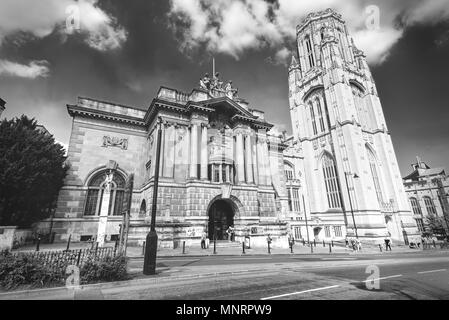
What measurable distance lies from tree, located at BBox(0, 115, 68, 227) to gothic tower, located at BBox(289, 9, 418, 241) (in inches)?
1549

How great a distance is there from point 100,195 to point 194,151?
11.1 metres

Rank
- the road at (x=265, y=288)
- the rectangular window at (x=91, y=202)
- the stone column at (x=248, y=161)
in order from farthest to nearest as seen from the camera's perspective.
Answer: the stone column at (x=248, y=161), the rectangular window at (x=91, y=202), the road at (x=265, y=288)

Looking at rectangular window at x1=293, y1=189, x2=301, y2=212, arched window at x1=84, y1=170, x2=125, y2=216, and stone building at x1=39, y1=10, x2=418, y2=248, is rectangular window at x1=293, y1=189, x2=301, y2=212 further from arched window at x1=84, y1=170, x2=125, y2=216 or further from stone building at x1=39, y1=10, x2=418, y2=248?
arched window at x1=84, y1=170, x2=125, y2=216

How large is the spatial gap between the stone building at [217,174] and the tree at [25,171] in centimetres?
340

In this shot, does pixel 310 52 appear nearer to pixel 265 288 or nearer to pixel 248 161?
pixel 248 161

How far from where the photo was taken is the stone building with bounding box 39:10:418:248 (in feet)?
71.0

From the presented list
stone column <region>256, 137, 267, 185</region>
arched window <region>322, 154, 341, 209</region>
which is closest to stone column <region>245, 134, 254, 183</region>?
stone column <region>256, 137, 267, 185</region>

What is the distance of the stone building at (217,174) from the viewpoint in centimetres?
2164

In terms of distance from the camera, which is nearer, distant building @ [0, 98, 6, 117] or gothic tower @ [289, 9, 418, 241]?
distant building @ [0, 98, 6, 117]

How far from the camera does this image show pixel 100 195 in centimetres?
2264

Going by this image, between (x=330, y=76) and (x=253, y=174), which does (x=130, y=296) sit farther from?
(x=330, y=76)

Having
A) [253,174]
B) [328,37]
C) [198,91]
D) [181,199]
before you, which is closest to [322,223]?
[253,174]

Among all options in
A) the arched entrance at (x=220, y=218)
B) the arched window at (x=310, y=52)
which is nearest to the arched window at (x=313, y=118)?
the arched window at (x=310, y=52)

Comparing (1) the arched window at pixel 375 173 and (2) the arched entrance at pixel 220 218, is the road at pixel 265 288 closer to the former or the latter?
(2) the arched entrance at pixel 220 218
